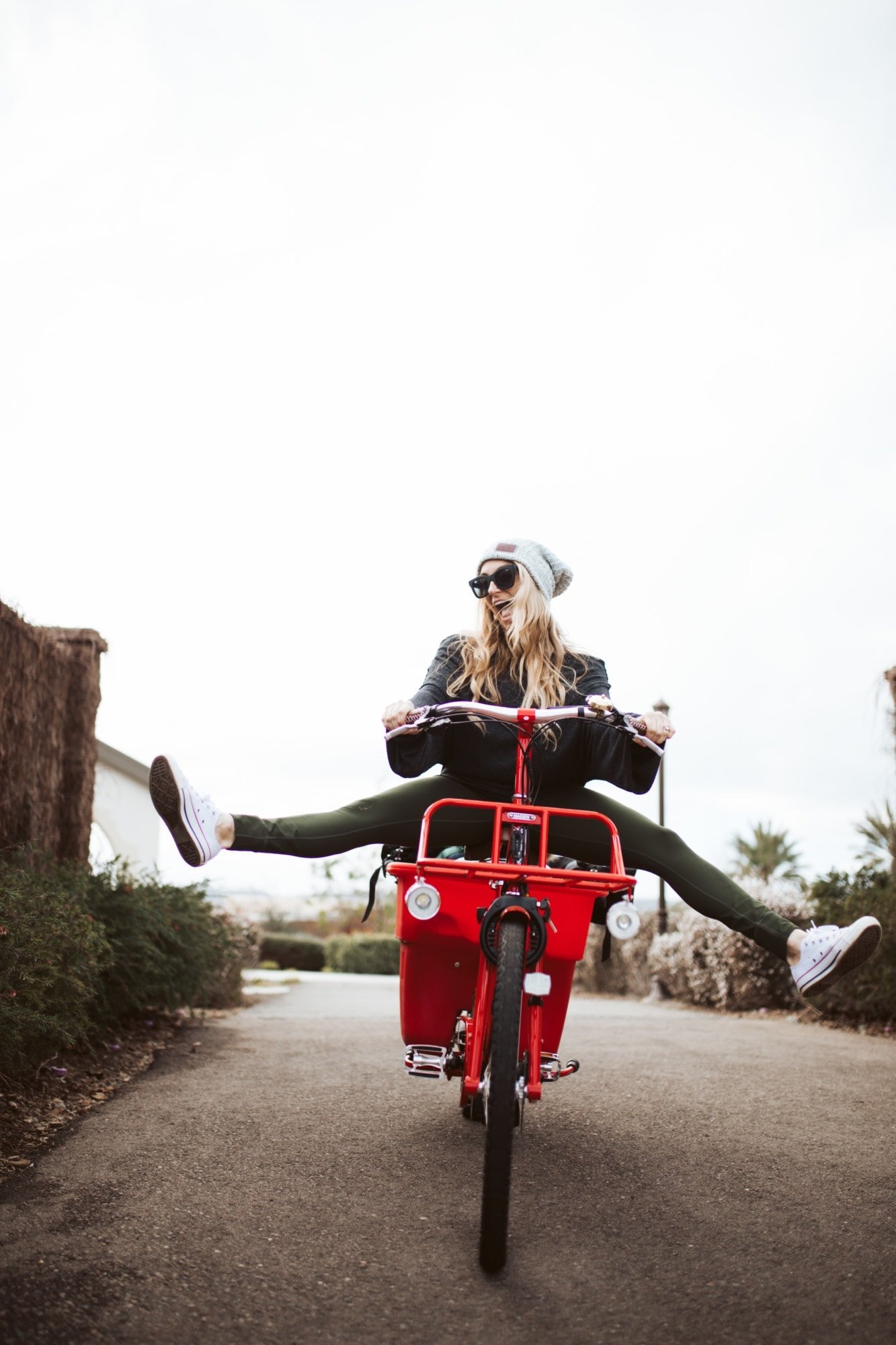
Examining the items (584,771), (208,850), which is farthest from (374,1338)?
(584,771)

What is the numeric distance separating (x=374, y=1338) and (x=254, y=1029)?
559 cm

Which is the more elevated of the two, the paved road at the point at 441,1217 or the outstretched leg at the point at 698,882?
the outstretched leg at the point at 698,882

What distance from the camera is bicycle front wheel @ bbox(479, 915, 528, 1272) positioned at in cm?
256

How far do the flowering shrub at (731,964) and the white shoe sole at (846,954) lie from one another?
7066mm

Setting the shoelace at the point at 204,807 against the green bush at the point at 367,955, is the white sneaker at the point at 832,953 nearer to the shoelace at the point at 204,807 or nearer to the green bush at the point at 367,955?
the shoelace at the point at 204,807

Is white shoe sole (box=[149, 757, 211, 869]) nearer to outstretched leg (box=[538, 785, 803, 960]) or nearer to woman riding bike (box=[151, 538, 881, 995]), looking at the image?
woman riding bike (box=[151, 538, 881, 995])

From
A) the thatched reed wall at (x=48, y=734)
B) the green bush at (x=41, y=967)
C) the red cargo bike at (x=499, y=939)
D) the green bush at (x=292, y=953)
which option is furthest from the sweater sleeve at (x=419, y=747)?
the green bush at (x=292, y=953)

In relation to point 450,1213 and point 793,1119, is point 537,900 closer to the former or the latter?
point 450,1213

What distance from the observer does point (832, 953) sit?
3406 mm

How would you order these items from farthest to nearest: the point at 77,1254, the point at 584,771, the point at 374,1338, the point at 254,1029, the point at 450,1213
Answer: the point at 254,1029 < the point at 584,771 < the point at 450,1213 < the point at 77,1254 < the point at 374,1338

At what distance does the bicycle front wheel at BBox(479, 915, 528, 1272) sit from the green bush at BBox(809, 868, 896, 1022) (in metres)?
5.17

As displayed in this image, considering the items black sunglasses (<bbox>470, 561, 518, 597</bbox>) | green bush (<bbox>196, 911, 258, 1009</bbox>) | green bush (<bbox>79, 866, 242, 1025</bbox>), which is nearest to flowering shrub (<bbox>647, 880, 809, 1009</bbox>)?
green bush (<bbox>196, 911, 258, 1009</bbox>)

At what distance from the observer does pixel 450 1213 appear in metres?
3.15

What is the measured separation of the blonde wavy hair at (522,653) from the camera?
12.7ft
